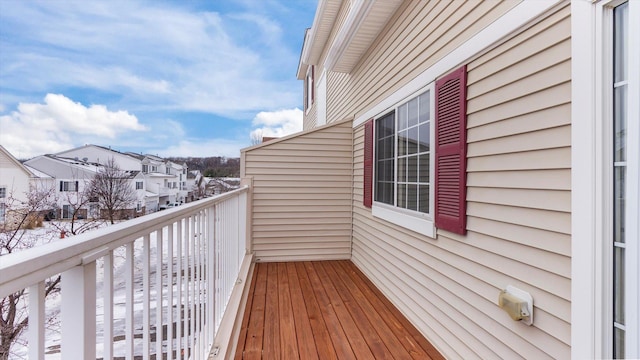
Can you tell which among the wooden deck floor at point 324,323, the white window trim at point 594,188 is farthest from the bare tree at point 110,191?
the white window trim at point 594,188

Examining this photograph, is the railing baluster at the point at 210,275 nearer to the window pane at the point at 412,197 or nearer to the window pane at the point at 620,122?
the window pane at the point at 412,197

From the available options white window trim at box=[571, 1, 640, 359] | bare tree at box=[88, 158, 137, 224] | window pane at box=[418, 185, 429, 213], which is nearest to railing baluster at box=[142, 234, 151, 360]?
white window trim at box=[571, 1, 640, 359]

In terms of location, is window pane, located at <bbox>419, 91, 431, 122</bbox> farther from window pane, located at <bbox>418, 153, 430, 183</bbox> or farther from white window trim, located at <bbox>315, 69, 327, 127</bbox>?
white window trim, located at <bbox>315, 69, 327, 127</bbox>

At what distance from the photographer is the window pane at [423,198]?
288cm

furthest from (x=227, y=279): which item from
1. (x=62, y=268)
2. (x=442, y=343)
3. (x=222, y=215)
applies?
(x=62, y=268)

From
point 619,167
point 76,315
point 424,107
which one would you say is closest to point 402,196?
point 424,107

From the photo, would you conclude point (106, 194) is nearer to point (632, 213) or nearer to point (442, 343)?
point (442, 343)

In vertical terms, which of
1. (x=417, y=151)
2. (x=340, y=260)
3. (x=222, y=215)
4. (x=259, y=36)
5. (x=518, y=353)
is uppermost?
(x=259, y=36)

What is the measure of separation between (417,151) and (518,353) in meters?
1.81

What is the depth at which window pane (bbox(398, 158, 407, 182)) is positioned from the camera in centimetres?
343

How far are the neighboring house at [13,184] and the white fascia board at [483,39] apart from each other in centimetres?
708

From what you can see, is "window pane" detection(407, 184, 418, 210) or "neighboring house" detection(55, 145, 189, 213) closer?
Result: "window pane" detection(407, 184, 418, 210)

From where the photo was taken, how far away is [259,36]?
19.2m

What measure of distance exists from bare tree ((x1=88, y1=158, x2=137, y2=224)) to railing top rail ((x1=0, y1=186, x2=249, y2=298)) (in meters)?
6.56
